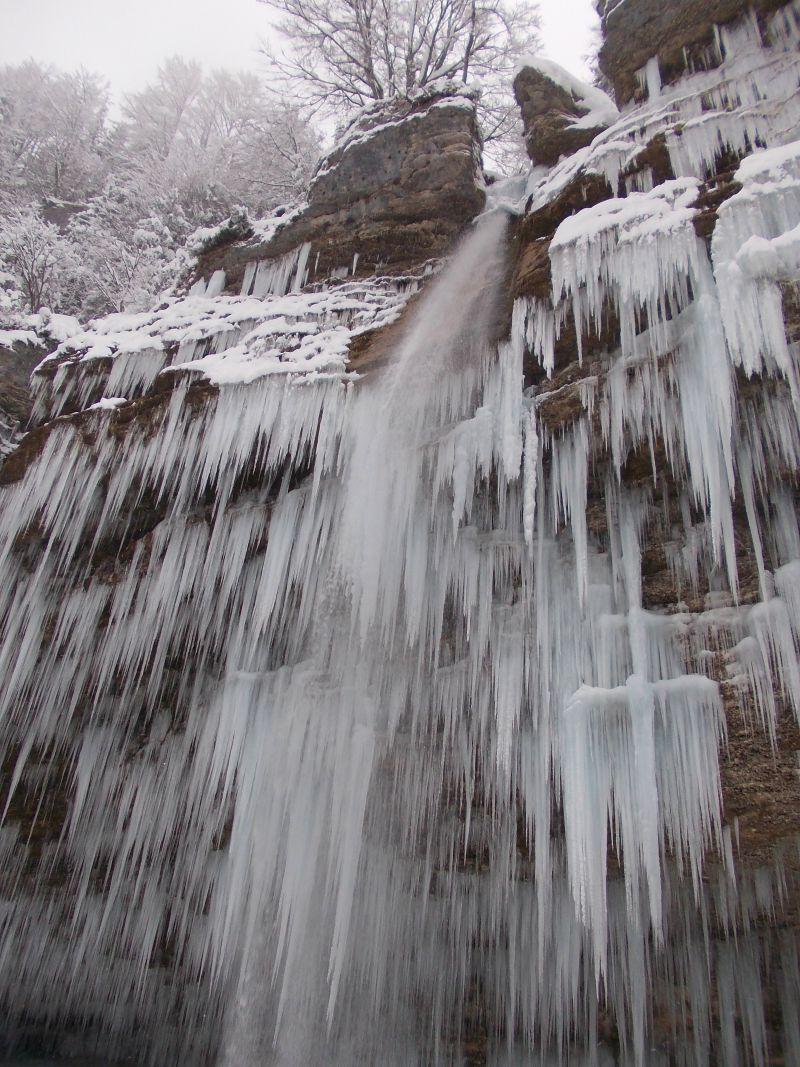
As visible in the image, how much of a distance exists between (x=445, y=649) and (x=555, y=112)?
6069 millimetres

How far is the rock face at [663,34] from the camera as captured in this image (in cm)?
541

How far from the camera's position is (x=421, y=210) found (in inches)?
278

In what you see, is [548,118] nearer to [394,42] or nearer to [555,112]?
[555,112]

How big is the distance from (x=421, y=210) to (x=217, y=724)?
5.60m

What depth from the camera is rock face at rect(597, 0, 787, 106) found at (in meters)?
5.41

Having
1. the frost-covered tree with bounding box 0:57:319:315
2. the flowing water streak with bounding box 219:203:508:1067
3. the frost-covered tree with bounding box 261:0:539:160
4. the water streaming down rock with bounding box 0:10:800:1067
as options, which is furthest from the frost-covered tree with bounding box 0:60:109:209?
the flowing water streak with bounding box 219:203:508:1067

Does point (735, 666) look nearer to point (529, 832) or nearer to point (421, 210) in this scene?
point (529, 832)

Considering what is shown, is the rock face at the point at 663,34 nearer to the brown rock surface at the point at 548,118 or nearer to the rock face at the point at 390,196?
the brown rock surface at the point at 548,118

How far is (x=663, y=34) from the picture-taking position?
19.2ft

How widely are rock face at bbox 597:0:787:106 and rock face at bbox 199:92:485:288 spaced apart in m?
1.70

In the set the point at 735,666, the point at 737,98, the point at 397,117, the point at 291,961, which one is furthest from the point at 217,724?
the point at 397,117

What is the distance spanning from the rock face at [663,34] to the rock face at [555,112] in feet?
1.46

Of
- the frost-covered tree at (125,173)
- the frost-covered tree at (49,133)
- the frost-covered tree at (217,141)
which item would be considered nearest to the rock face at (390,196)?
the frost-covered tree at (125,173)

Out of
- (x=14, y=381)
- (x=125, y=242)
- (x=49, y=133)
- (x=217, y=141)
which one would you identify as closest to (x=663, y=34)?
(x=14, y=381)
